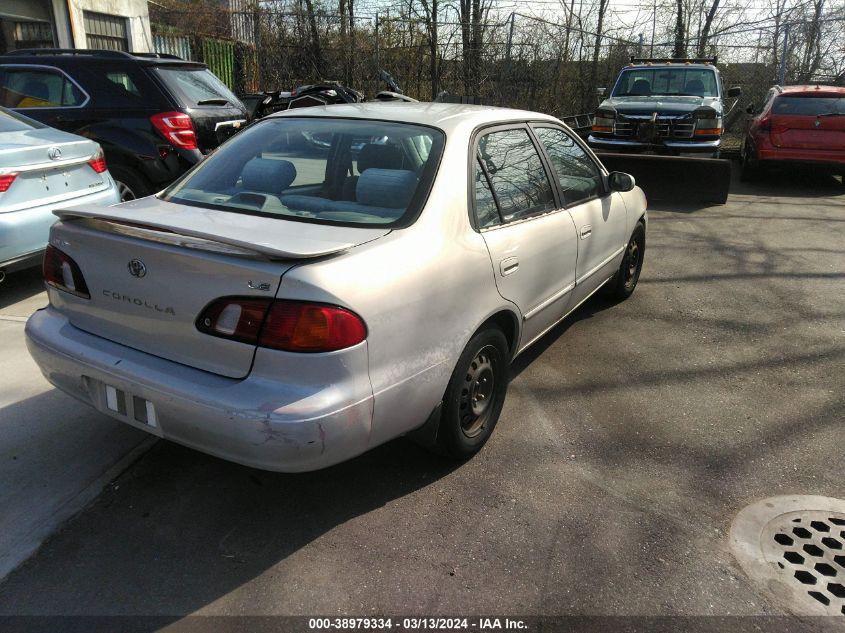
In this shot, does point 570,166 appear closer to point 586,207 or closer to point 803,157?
point 586,207

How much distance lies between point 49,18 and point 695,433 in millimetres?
16632

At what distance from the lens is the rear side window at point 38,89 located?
7004 millimetres

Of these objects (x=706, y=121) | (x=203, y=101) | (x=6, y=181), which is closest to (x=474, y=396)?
(x=6, y=181)

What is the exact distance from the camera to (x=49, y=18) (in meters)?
15.2

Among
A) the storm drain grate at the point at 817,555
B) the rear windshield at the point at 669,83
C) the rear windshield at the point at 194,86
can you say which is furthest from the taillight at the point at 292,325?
the rear windshield at the point at 669,83

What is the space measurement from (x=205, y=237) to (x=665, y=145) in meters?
9.67

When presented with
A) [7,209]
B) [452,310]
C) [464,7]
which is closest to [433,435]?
[452,310]

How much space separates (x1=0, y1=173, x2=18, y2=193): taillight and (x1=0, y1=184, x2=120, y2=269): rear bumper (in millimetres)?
167

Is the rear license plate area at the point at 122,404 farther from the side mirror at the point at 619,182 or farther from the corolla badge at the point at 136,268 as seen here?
the side mirror at the point at 619,182

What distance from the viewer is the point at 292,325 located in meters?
2.43

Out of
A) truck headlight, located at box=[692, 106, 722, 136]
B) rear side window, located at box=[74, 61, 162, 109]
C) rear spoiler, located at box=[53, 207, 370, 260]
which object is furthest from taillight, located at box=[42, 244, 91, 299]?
truck headlight, located at box=[692, 106, 722, 136]

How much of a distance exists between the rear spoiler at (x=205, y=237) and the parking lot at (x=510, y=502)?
3.86ft

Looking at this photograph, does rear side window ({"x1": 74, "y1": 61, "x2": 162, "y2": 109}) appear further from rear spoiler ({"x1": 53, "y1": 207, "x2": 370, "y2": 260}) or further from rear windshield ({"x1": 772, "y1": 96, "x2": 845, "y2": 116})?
rear windshield ({"x1": 772, "y1": 96, "x2": 845, "y2": 116})

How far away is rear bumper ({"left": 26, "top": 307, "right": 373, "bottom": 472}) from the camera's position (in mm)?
2422
